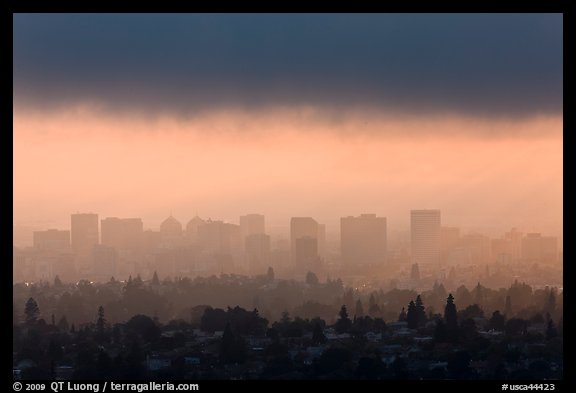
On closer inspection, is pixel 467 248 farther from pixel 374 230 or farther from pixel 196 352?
pixel 196 352

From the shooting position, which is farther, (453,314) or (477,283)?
(477,283)

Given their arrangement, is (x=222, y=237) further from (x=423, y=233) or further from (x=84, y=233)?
(x=423, y=233)

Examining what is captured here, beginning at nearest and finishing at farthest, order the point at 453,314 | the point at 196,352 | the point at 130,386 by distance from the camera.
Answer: the point at 130,386 < the point at 196,352 < the point at 453,314

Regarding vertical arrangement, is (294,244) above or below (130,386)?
above

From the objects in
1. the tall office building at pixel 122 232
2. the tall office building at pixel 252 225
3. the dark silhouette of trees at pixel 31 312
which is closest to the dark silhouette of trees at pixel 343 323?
the tall office building at pixel 252 225

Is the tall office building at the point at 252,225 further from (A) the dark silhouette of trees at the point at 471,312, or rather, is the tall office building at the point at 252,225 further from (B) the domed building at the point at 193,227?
(A) the dark silhouette of trees at the point at 471,312

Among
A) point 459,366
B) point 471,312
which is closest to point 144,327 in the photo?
point 459,366

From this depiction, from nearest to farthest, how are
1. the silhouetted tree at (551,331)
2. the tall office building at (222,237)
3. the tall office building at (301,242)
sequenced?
the silhouetted tree at (551,331)
the tall office building at (301,242)
the tall office building at (222,237)

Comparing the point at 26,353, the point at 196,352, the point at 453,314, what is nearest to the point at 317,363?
the point at 196,352
